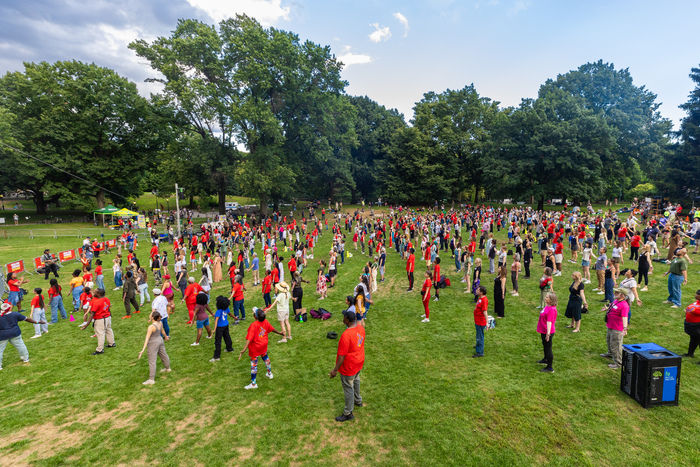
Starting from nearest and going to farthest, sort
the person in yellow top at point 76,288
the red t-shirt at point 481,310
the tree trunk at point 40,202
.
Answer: the red t-shirt at point 481,310 < the person in yellow top at point 76,288 < the tree trunk at point 40,202

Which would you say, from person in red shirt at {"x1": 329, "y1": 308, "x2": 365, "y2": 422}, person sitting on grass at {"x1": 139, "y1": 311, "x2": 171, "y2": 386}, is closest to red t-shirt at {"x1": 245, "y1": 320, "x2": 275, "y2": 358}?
person in red shirt at {"x1": 329, "y1": 308, "x2": 365, "y2": 422}

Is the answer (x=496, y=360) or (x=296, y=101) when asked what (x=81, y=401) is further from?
(x=296, y=101)

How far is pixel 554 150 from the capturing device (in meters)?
39.0

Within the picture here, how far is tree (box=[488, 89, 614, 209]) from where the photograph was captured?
38562 millimetres

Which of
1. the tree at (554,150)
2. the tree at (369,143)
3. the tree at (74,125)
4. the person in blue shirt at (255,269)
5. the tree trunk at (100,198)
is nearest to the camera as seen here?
the person in blue shirt at (255,269)

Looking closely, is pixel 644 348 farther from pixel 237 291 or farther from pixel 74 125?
pixel 74 125

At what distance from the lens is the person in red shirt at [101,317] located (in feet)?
28.2

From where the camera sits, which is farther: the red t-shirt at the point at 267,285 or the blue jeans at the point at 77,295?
the blue jeans at the point at 77,295

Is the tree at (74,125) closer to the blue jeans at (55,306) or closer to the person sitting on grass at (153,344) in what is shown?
the blue jeans at (55,306)

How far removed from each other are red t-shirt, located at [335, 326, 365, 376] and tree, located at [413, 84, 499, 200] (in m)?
46.4

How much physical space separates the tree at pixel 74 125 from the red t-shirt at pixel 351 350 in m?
43.7

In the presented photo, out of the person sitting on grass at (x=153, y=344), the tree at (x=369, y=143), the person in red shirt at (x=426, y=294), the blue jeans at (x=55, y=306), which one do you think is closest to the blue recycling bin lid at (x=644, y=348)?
the person in red shirt at (x=426, y=294)

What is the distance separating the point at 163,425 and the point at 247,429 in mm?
1638

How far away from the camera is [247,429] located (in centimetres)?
586
